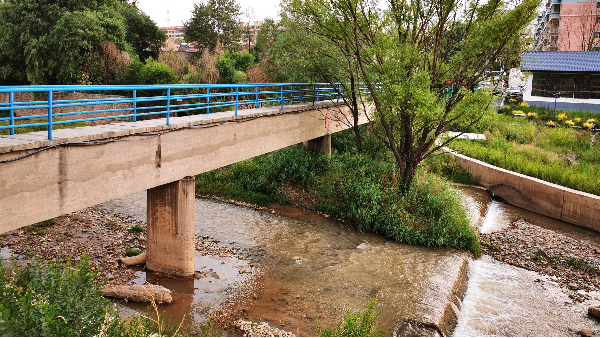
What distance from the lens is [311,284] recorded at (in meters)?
12.3

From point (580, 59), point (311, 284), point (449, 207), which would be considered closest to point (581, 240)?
point (449, 207)

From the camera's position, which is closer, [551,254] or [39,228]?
[39,228]

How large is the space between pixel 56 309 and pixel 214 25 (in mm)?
44716

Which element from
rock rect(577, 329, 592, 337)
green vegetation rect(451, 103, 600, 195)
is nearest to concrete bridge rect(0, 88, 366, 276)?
green vegetation rect(451, 103, 600, 195)

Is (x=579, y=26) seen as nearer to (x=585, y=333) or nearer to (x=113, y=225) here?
(x=585, y=333)

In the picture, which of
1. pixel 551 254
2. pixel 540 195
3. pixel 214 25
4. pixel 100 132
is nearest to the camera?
pixel 100 132

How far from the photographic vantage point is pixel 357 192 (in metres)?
17.7

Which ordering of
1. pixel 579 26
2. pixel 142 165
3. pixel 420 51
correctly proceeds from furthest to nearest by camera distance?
pixel 579 26 → pixel 420 51 → pixel 142 165

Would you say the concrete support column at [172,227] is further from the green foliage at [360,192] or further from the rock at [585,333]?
the rock at [585,333]

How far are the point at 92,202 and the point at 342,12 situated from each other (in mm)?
10632

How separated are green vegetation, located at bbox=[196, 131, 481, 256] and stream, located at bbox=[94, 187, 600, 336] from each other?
644 millimetres

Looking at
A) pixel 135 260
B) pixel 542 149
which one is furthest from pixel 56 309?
pixel 542 149

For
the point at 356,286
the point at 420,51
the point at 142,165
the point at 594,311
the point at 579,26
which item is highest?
the point at 579,26

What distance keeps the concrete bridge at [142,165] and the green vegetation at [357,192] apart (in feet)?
11.7
